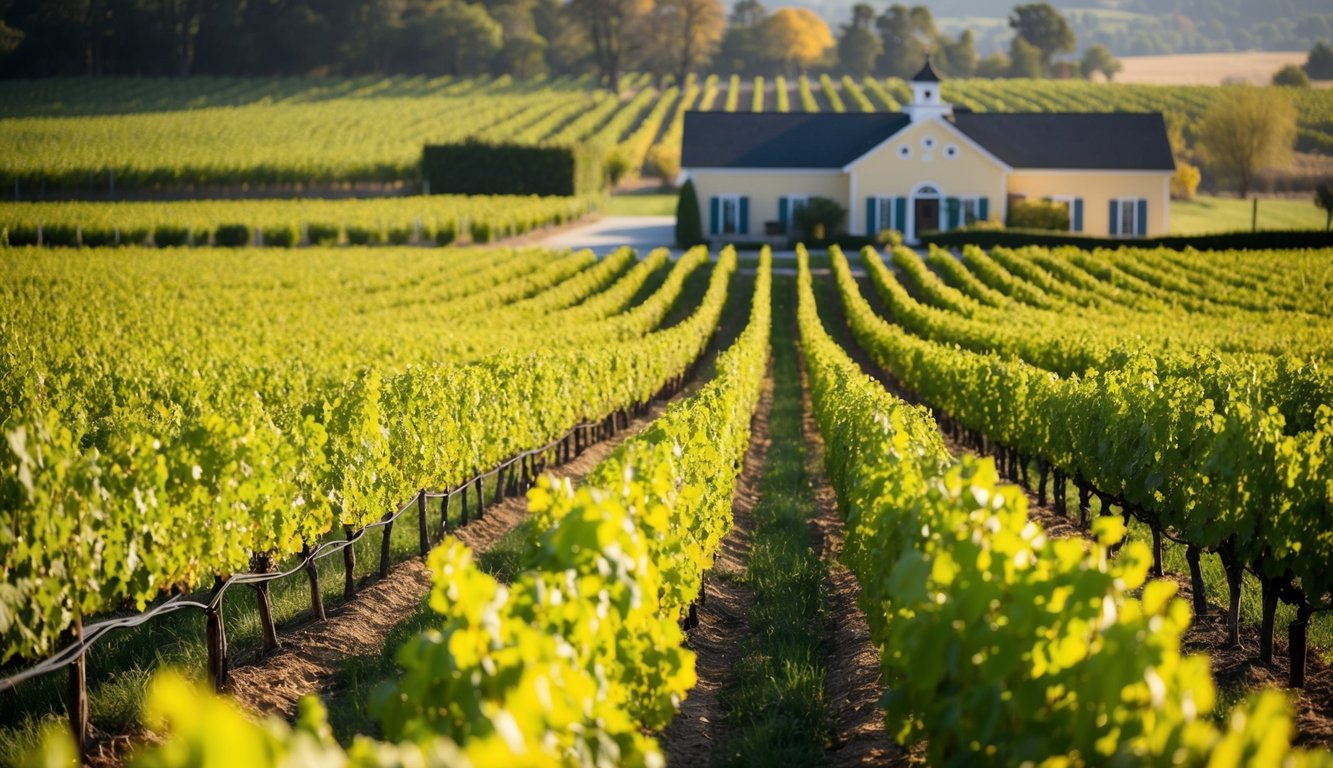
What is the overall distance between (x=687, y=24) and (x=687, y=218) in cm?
6635

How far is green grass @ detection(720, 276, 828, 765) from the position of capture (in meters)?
8.12

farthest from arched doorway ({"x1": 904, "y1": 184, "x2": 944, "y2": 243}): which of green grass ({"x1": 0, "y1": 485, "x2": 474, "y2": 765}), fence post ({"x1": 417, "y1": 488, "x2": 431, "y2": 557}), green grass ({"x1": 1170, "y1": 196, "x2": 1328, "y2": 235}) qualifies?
green grass ({"x1": 0, "y1": 485, "x2": 474, "y2": 765})

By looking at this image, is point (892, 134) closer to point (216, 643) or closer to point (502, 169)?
point (502, 169)

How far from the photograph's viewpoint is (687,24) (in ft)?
384

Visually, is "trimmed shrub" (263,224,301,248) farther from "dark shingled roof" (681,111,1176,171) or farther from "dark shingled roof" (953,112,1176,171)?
"dark shingled roof" (953,112,1176,171)

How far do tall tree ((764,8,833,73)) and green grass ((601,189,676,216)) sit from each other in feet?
202

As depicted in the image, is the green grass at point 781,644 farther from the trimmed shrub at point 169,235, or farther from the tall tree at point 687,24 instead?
the tall tree at point 687,24

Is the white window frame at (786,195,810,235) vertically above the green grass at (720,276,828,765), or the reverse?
the white window frame at (786,195,810,235)

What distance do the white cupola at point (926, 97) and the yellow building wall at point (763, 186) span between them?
4569 mm

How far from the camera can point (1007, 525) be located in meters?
6.42

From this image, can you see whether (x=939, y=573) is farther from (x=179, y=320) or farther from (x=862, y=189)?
(x=862, y=189)

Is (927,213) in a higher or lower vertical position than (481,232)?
higher

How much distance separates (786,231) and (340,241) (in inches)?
737

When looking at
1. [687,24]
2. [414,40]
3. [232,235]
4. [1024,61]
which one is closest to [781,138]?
[232,235]
